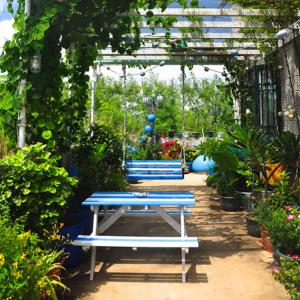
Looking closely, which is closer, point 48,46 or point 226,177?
point 48,46

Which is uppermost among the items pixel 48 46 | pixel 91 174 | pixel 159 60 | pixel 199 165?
pixel 159 60

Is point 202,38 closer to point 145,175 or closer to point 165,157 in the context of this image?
point 145,175

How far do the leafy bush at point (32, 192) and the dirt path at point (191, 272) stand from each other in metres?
0.67

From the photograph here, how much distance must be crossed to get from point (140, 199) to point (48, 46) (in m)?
1.75

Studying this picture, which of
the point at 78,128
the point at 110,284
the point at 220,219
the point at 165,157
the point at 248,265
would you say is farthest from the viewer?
the point at 165,157

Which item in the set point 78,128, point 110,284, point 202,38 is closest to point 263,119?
point 202,38

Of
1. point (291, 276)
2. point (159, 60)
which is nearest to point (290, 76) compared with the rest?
point (159, 60)

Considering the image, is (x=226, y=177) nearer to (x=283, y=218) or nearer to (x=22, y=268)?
(x=283, y=218)

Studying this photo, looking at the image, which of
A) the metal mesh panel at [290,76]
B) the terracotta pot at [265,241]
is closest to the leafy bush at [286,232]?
the terracotta pot at [265,241]

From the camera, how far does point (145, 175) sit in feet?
25.8

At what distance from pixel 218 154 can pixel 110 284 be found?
115 inches

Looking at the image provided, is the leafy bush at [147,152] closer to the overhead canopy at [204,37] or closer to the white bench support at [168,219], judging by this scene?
the overhead canopy at [204,37]

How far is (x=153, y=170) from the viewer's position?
312 inches

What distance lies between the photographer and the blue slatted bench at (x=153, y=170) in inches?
309
